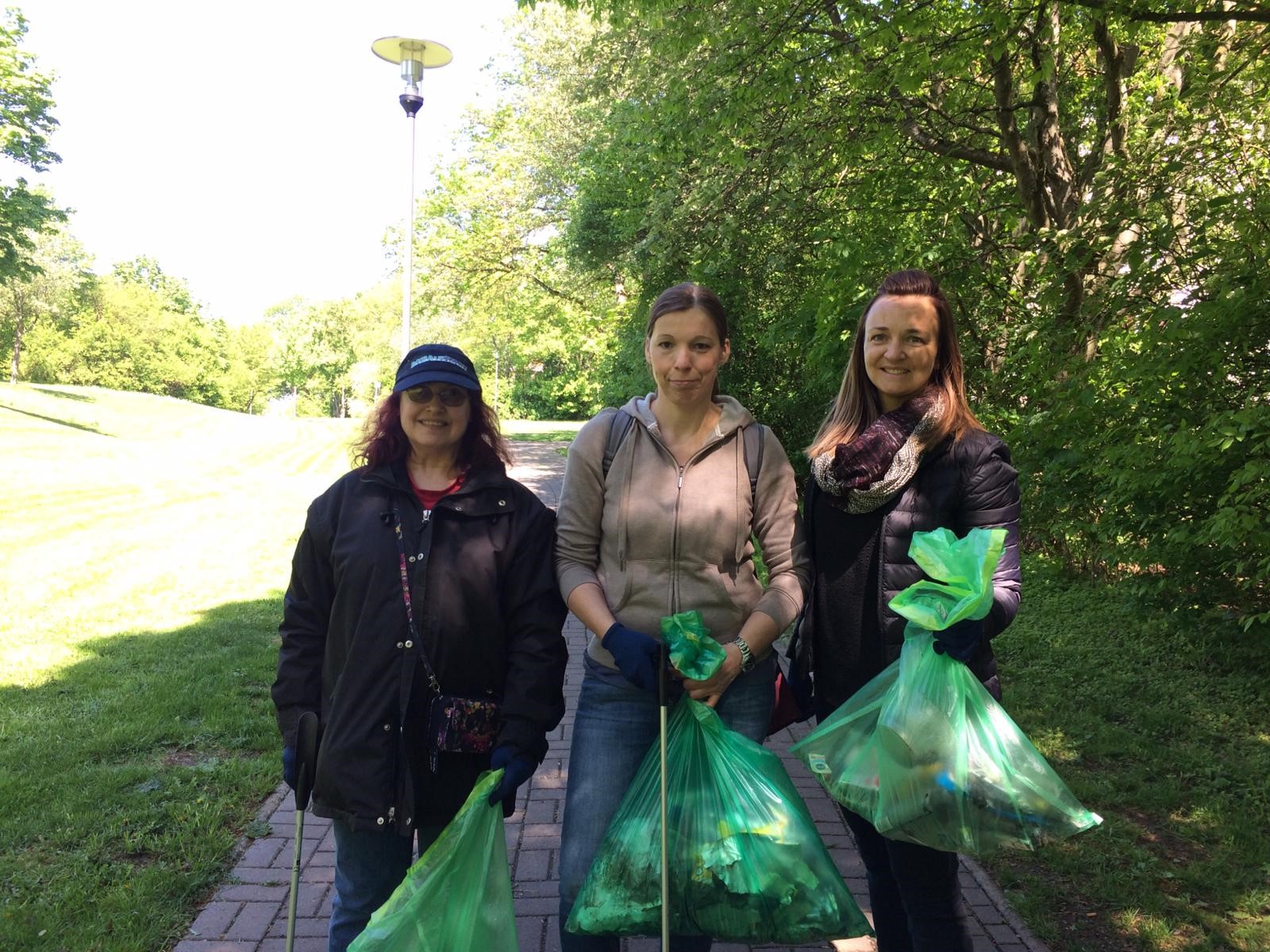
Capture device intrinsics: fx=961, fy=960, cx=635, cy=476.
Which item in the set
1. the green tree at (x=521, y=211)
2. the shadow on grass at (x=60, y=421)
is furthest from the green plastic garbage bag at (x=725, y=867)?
the shadow on grass at (x=60, y=421)

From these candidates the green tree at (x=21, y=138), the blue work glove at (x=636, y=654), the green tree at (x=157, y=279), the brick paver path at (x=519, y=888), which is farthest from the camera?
the green tree at (x=157, y=279)

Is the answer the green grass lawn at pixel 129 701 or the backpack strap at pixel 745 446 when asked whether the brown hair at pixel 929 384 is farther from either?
the green grass lawn at pixel 129 701

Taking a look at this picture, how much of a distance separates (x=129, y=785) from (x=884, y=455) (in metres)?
3.94

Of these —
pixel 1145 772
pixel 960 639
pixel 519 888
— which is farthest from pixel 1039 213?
pixel 960 639

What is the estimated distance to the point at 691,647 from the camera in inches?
86.1

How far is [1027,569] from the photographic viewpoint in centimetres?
782

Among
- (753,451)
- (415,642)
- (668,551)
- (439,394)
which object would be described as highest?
(439,394)

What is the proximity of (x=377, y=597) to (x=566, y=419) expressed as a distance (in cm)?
4952

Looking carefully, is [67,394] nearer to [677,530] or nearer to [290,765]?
[290,765]

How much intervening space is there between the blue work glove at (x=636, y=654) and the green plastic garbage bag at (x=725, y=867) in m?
0.23

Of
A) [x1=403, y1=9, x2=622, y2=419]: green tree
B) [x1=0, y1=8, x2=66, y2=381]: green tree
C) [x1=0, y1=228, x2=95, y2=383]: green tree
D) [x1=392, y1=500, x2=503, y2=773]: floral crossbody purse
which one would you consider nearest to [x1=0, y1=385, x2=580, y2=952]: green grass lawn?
[x1=392, y1=500, x2=503, y2=773]: floral crossbody purse

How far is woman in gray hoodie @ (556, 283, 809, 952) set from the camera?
2.34 metres

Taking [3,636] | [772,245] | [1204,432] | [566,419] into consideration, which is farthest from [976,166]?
[566,419]

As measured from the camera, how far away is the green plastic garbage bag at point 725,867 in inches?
84.0
